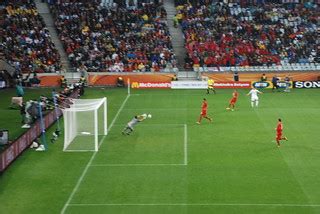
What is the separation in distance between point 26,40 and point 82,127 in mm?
25591

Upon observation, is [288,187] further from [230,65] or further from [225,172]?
[230,65]

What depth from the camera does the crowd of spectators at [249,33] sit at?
56.3 meters

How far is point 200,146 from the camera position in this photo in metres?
31.3

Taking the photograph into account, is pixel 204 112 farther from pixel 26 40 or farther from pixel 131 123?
pixel 26 40

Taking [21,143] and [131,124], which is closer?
[21,143]

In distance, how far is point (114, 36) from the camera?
191 ft

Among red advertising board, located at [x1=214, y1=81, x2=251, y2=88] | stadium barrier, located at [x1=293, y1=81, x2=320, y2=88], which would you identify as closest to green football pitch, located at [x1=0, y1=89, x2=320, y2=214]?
red advertising board, located at [x1=214, y1=81, x2=251, y2=88]

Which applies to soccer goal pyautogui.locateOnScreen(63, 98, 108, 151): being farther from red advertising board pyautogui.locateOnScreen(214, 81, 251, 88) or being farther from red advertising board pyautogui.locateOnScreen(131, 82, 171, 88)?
red advertising board pyautogui.locateOnScreen(214, 81, 251, 88)

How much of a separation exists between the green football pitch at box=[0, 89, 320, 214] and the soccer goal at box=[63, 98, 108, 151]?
0.65 metres

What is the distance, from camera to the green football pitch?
22.6m

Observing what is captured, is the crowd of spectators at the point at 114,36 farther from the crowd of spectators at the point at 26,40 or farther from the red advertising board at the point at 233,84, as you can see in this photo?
the red advertising board at the point at 233,84

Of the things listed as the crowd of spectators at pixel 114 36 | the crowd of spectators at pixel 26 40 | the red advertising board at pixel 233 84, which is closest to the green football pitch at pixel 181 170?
the red advertising board at pixel 233 84

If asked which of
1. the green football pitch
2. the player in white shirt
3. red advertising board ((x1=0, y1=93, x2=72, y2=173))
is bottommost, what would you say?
the green football pitch

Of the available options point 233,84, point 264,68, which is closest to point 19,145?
point 233,84
